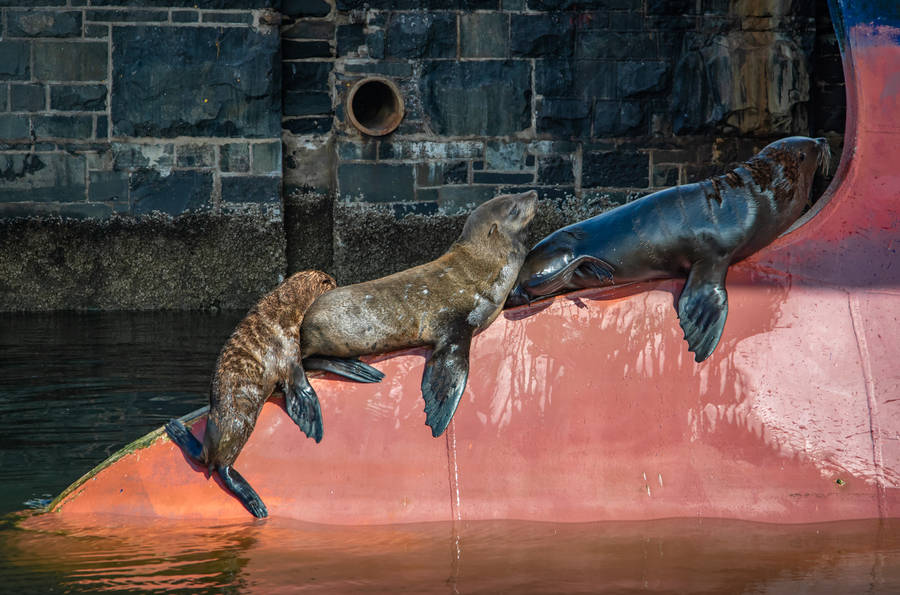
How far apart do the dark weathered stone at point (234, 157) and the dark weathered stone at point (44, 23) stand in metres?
1.49

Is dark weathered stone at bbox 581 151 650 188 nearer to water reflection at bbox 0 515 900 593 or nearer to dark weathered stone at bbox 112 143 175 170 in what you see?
dark weathered stone at bbox 112 143 175 170

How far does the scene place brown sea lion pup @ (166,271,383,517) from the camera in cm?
389

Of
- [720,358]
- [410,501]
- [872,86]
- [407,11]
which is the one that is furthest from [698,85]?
[410,501]

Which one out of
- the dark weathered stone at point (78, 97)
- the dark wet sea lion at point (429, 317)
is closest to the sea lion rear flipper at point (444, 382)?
the dark wet sea lion at point (429, 317)

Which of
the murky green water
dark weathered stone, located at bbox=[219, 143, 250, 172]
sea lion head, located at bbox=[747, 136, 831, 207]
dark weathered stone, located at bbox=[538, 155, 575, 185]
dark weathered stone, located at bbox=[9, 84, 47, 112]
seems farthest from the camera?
dark weathered stone, located at bbox=[538, 155, 575, 185]

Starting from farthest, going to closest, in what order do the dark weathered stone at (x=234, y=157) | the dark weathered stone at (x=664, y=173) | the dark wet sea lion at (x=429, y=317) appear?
the dark weathered stone at (x=664, y=173)
the dark weathered stone at (x=234, y=157)
the dark wet sea lion at (x=429, y=317)

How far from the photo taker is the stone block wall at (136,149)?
29.3 feet

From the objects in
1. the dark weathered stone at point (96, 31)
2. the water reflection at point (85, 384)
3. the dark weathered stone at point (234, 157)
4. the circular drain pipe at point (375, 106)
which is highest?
the dark weathered stone at point (96, 31)

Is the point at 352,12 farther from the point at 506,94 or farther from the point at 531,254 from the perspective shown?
the point at 531,254

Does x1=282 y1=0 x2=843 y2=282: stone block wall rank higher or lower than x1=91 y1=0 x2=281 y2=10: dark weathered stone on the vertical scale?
lower

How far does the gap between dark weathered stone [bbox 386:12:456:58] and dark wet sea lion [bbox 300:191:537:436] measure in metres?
5.22

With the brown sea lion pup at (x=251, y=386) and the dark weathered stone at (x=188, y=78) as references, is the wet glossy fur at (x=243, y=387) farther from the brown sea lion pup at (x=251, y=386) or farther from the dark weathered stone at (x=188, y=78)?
the dark weathered stone at (x=188, y=78)

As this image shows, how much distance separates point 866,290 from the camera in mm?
4137

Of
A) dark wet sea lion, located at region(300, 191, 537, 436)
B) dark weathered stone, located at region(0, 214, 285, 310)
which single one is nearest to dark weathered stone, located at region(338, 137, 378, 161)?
dark weathered stone, located at region(0, 214, 285, 310)
